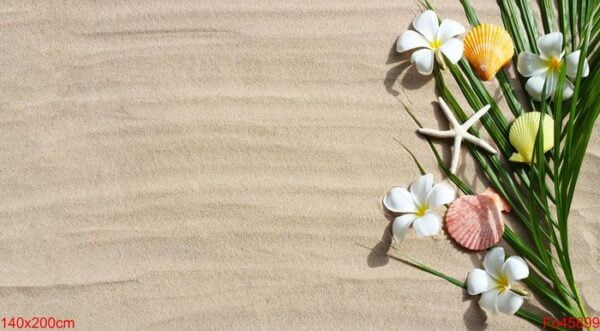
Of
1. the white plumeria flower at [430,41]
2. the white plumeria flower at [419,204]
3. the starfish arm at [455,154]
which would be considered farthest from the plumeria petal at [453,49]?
the white plumeria flower at [419,204]

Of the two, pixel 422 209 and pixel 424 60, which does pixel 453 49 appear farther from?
pixel 422 209

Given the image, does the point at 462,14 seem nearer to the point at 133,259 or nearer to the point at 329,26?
the point at 329,26

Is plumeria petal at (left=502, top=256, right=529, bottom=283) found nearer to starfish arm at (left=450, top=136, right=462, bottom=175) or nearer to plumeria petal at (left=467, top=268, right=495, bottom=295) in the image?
plumeria petal at (left=467, top=268, right=495, bottom=295)

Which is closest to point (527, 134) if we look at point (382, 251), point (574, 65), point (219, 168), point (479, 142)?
point (479, 142)

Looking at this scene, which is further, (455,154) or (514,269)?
(455,154)

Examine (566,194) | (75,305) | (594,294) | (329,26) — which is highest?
(329,26)

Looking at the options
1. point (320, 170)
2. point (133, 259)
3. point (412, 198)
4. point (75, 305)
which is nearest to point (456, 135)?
point (412, 198)

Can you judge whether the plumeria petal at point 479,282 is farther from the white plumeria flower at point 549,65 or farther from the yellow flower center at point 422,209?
the white plumeria flower at point 549,65
